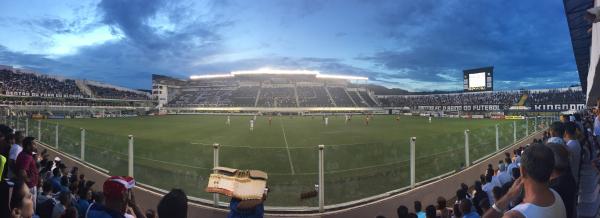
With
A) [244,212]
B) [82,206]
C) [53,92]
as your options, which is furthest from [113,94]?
[244,212]

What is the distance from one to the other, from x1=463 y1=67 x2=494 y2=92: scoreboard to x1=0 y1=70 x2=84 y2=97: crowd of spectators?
8401cm

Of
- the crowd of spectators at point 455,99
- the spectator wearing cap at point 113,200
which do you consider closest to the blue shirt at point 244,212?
the spectator wearing cap at point 113,200

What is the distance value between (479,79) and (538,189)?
8279 centimetres

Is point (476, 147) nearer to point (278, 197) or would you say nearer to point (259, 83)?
point (278, 197)

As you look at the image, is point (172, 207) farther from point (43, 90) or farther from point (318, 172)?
point (43, 90)

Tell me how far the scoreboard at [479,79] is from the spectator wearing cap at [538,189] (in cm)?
8132

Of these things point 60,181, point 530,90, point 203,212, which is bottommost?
point 203,212

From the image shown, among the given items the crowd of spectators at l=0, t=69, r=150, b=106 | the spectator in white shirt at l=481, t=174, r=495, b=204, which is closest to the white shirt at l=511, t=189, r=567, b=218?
the spectator in white shirt at l=481, t=174, r=495, b=204

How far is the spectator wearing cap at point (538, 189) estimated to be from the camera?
76.2 inches

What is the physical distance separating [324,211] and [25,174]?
15.1ft

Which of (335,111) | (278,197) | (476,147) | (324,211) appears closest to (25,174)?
(278,197)

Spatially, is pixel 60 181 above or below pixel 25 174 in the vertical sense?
below

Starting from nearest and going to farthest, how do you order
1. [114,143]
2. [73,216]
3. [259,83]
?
1. [73,216]
2. [114,143]
3. [259,83]

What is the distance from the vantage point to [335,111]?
88.4m
